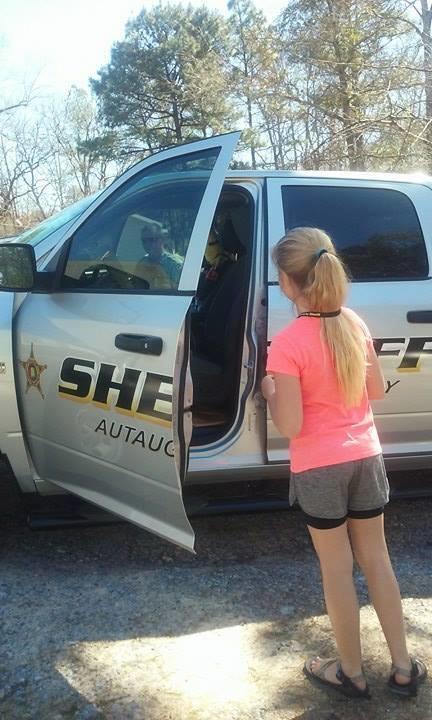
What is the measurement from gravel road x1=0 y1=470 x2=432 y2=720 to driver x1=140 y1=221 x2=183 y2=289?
1.38 meters

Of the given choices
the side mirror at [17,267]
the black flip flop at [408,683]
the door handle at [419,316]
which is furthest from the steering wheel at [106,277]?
the black flip flop at [408,683]

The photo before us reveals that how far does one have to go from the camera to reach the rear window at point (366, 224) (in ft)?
10.3

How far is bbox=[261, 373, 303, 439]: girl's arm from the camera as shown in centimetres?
193

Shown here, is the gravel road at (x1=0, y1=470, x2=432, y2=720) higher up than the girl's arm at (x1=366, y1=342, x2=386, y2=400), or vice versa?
the girl's arm at (x1=366, y1=342, x2=386, y2=400)

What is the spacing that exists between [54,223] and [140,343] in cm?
112

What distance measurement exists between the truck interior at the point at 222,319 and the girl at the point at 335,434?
3.34 ft

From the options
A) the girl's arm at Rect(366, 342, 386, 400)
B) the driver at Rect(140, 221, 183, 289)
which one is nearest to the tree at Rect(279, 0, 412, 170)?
the driver at Rect(140, 221, 183, 289)

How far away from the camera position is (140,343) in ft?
8.30

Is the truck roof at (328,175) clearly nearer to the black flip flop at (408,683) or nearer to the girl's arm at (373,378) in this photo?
the girl's arm at (373,378)

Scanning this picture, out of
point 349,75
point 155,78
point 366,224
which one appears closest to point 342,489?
point 366,224

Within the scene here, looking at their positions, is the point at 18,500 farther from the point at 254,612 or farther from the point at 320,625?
the point at 320,625

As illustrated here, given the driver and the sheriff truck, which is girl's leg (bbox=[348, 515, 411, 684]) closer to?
the sheriff truck

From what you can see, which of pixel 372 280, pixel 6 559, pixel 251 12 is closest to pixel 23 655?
pixel 6 559

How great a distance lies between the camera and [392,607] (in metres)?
2.12
